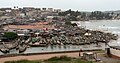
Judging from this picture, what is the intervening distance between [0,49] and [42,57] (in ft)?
26.8

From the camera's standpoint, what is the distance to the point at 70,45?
3244 centimetres

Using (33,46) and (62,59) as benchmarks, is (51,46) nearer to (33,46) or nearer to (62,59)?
(33,46)

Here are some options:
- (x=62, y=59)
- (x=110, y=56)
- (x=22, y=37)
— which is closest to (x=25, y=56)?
(x=62, y=59)

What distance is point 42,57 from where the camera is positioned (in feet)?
68.0

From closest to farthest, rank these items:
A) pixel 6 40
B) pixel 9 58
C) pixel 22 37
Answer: pixel 9 58 → pixel 6 40 → pixel 22 37

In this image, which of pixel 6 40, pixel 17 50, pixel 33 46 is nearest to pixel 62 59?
pixel 17 50

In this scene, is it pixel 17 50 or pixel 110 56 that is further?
pixel 17 50

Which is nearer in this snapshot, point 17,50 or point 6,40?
point 17,50

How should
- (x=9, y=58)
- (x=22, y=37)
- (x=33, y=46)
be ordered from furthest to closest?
(x=22, y=37)
(x=33, y=46)
(x=9, y=58)

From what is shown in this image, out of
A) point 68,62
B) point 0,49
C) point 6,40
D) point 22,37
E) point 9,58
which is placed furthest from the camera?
point 22,37

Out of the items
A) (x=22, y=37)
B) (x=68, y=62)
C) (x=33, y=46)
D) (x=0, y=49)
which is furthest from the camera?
(x=22, y=37)

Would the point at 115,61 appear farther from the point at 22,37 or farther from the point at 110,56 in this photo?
the point at 22,37

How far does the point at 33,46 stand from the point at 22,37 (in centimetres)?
637

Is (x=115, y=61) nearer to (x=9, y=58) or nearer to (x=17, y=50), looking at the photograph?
(x=9, y=58)
